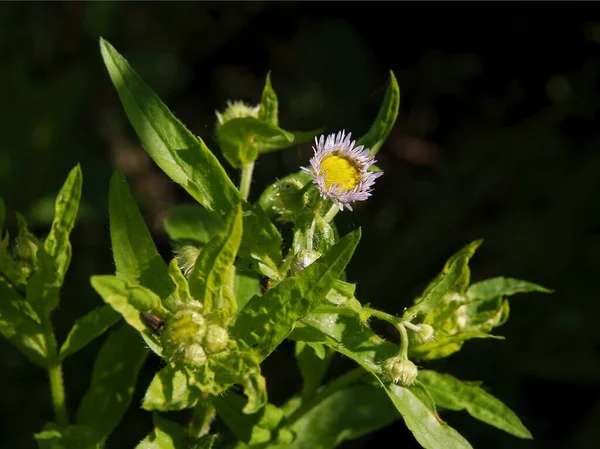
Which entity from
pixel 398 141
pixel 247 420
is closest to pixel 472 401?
pixel 247 420

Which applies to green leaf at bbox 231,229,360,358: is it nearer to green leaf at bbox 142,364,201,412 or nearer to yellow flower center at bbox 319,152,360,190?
green leaf at bbox 142,364,201,412

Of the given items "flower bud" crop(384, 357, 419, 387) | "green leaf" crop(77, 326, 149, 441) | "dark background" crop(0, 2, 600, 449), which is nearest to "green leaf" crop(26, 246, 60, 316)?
"green leaf" crop(77, 326, 149, 441)

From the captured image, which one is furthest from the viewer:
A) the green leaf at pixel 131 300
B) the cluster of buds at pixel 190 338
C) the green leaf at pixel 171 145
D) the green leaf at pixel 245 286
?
the green leaf at pixel 245 286

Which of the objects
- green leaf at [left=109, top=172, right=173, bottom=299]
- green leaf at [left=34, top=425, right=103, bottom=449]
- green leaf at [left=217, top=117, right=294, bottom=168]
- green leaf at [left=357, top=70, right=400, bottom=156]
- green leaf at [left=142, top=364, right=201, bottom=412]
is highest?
green leaf at [left=357, top=70, right=400, bottom=156]

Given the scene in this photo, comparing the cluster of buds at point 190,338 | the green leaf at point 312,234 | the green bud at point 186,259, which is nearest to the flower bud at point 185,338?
the cluster of buds at point 190,338

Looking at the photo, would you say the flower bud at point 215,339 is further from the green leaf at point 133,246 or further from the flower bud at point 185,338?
the green leaf at point 133,246

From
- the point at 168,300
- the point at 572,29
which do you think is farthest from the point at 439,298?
the point at 572,29

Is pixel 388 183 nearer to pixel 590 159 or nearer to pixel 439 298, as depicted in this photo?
pixel 590 159

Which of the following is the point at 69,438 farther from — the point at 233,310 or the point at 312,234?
the point at 312,234

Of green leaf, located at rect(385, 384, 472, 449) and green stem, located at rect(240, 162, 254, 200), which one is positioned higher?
green stem, located at rect(240, 162, 254, 200)
